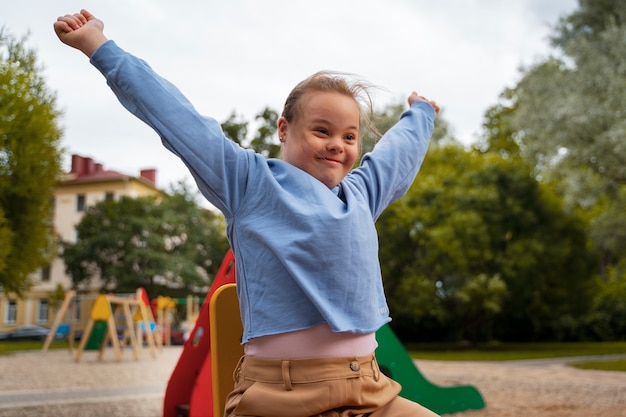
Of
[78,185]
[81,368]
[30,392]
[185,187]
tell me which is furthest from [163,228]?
[30,392]

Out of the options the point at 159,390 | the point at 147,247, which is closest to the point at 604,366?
the point at 159,390

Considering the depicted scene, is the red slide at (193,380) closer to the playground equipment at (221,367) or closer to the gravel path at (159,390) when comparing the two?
the playground equipment at (221,367)

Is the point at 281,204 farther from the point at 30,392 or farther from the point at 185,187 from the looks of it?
the point at 185,187

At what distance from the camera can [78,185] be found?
162ft

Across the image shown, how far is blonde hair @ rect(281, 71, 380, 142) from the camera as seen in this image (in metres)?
1.79

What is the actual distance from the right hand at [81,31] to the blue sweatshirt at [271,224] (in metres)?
0.03

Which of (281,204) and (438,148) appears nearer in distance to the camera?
(281,204)

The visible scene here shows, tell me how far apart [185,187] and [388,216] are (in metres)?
21.4

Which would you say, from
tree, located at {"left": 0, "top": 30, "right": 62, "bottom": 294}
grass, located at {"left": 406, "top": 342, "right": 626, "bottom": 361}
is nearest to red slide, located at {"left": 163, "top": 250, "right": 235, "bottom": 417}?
tree, located at {"left": 0, "top": 30, "right": 62, "bottom": 294}

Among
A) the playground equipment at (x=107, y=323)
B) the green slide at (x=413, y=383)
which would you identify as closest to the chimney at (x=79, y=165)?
the playground equipment at (x=107, y=323)

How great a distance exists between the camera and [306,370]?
1588 mm

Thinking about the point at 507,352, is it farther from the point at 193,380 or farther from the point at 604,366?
the point at 193,380

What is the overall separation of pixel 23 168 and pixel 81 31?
522cm

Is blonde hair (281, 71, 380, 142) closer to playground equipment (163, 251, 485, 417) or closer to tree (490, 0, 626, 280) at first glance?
playground equipment (163, 251, 485, 417)
